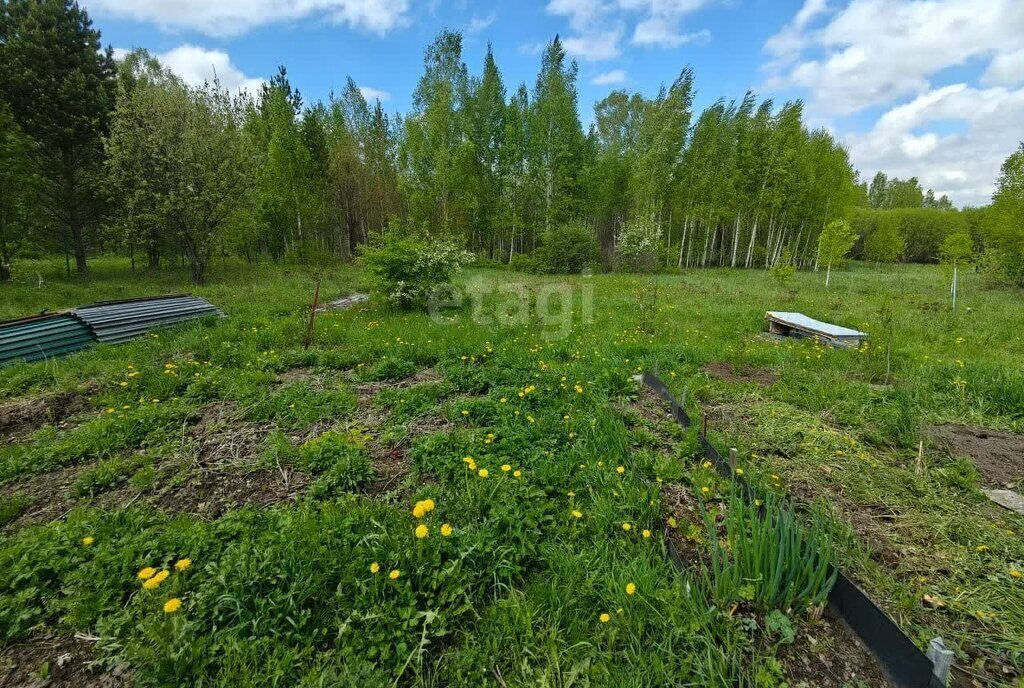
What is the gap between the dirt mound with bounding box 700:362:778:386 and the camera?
5.73 metres

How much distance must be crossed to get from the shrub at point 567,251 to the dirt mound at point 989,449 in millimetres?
20136

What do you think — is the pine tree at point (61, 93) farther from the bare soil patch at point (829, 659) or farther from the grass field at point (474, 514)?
the bare soil patch at point (829, 659)

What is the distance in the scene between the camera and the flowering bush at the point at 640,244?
24.0 meters

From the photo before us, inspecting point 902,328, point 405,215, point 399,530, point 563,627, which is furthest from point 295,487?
point 405,215

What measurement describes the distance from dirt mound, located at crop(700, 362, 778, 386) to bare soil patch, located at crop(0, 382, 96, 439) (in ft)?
26.1

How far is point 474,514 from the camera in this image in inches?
110

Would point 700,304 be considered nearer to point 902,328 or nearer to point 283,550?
point 902,328

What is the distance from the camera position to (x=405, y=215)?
94.2 ft

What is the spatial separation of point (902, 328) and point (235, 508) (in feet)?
39.4

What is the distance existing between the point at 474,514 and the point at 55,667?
209cm

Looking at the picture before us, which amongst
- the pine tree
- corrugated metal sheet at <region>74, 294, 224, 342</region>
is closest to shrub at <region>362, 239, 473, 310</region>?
corrugated metal sheet at <region>74, 294, 224, 342</region>

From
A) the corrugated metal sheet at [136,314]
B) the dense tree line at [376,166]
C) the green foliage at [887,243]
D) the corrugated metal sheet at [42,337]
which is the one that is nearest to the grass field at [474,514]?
the corrugated metal sheet at [42,337]

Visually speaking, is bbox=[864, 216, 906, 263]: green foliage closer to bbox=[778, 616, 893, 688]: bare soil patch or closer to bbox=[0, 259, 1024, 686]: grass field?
bbox=[0, 259, 1024, 686]: grass field

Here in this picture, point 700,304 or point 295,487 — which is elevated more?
point 700,304
